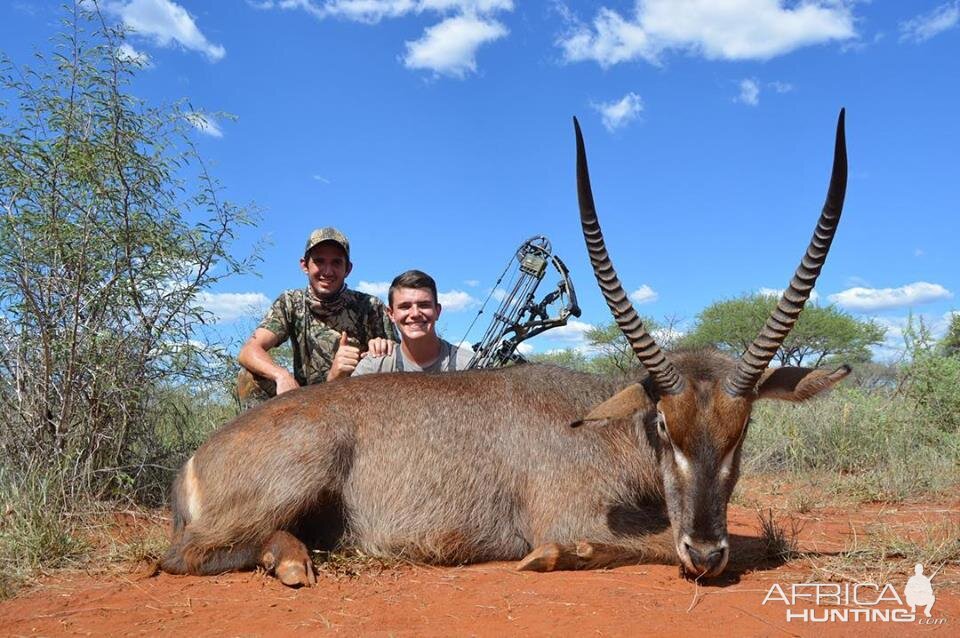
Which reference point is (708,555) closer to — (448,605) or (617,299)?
(448,605)

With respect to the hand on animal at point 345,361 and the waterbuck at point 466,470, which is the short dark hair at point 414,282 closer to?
the hand on animal at point 345,361

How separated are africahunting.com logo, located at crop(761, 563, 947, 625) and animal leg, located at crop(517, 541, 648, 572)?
3.02 ft

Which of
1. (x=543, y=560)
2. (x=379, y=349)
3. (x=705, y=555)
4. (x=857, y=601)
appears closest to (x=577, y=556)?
(x=543, y=560)

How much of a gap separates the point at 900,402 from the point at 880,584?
7.80m

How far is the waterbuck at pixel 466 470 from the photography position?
185 inches

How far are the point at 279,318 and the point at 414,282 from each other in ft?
6.40

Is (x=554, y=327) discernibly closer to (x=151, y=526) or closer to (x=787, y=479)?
(x=787, y=479)

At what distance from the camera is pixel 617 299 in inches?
190

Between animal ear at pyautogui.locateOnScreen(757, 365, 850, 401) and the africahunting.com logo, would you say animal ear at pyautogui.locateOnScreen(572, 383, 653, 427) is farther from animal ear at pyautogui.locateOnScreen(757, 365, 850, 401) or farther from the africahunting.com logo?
the africahunting.com logo

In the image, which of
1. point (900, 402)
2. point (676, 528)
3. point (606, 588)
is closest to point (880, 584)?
point (676, 528)

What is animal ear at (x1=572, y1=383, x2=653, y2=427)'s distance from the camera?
473 cm

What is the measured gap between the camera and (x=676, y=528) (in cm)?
435

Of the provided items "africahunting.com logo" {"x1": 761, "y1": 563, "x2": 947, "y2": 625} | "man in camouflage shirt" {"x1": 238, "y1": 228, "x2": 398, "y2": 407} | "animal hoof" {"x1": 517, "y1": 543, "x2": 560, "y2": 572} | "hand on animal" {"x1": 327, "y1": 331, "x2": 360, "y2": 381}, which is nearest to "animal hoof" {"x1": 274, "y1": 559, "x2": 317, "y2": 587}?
"animal hoof" {"x1": 517, "y1": 543, "x2": 560, "y2": 572}

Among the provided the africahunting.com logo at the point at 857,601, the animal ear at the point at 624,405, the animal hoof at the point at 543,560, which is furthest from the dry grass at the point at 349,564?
the africahunting.com logo at the point at 857,601
